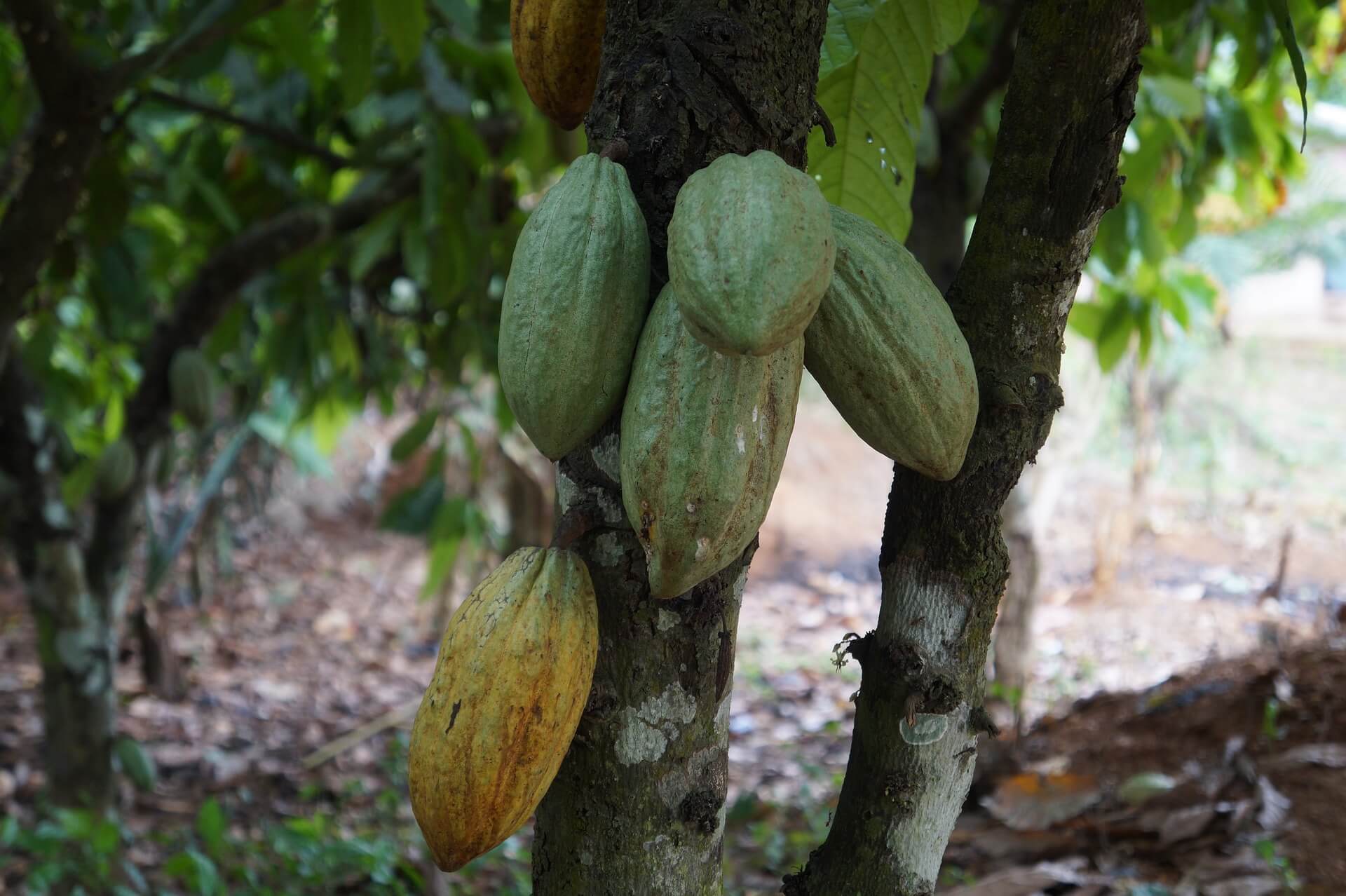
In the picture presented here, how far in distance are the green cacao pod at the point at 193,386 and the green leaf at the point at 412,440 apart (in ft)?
1.39

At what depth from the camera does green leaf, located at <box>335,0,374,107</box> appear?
1.54 metres

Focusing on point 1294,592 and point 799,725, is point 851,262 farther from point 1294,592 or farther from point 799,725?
point 1294,592

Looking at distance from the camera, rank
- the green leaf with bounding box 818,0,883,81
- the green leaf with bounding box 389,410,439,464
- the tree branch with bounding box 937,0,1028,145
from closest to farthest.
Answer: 1. the green leaf with bounding box 818,0,883,81
2. the tree branch with bounding box 937,0,1028,145
3. the green leaf with bounding box 389,410,439,464

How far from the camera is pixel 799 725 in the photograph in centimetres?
352

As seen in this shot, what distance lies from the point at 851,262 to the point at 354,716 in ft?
11.7

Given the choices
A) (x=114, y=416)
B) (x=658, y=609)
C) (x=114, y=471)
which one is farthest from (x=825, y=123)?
(x=114, y=416)

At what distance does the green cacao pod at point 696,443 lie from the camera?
0.66m

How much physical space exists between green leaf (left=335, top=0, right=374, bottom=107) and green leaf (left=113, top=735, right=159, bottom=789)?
173 cm

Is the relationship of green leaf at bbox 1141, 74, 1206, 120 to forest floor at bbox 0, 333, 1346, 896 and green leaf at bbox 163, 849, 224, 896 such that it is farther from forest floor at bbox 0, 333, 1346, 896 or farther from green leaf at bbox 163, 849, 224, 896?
green leaf at bbox 163, 849, 224, 896

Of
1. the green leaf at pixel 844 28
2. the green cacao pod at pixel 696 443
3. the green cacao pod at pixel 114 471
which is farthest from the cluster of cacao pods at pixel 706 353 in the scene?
the green cacao pod at pixel 114 471

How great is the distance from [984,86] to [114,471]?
6.67ft

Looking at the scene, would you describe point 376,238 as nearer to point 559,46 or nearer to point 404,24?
point 404,24

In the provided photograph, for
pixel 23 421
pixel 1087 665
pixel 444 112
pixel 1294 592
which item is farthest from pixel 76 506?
pixel 1294 592

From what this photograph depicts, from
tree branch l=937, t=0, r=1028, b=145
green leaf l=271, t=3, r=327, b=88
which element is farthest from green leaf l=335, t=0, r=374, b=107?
tree branch l=937, t=0, r=1028, b=145
